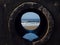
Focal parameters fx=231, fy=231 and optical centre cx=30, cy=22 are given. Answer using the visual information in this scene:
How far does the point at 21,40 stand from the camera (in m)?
2.92

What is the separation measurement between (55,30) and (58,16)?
18cm

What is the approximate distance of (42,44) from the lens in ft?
9.65

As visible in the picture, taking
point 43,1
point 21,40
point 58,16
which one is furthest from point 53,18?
point 21,40

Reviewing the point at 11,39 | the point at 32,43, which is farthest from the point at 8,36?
the point at 32,43

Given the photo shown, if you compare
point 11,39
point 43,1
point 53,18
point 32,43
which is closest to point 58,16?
point 53,18

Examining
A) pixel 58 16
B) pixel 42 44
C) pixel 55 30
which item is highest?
pixel 58 16

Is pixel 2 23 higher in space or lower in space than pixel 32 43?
higher

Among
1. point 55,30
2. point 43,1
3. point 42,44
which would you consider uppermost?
point 43,1

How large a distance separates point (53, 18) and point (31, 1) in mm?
350

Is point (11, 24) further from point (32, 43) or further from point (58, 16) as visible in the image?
point (58, 16)

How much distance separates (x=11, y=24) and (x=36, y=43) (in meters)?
0.40

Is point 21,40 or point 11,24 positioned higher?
point 11,24

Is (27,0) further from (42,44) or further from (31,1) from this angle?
(42,44)

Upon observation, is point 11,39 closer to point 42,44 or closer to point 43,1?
point 42,44
